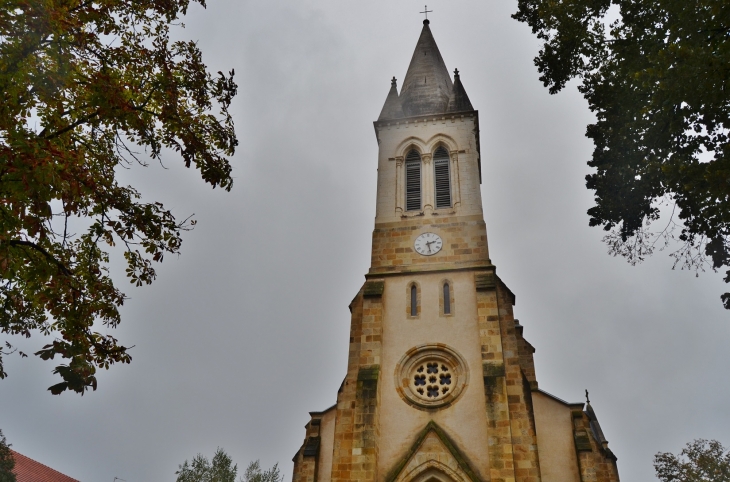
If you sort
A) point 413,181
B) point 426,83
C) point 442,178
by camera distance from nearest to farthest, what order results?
point 442,178 < point 413,181 < point 426,83

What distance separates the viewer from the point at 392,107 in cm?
2586

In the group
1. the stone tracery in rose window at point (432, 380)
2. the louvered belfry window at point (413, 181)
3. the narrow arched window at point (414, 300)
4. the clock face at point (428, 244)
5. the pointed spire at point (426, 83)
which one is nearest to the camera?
the stone tracery in rose window at point (432, 380)

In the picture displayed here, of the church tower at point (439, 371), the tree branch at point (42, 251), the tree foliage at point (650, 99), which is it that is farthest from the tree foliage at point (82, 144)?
A: the church tower at point (439, 371)

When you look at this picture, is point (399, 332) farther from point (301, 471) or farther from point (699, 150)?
point (699, 150)

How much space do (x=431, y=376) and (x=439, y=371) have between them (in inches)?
11.8

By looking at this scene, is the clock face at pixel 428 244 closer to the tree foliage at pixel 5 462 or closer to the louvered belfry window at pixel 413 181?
the louvered belfry window at pixel 413 181

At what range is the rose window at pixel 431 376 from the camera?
1819cm

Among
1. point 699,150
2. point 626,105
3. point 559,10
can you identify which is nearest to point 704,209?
point 699,150

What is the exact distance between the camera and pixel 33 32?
5781 mm

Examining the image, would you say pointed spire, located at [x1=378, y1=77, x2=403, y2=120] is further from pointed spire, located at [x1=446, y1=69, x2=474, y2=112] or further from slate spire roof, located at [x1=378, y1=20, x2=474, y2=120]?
A: pointed spire, located at [x1=446, y1=69, x2=474, y2=112]

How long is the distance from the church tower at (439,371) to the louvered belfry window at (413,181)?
0.06 m

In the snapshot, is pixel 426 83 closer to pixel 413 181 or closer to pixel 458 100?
pixel 458 100

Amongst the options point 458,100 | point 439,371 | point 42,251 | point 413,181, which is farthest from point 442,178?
point 42,251

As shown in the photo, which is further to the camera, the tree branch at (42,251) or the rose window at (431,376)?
the rose window at (431,376)
